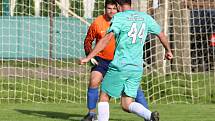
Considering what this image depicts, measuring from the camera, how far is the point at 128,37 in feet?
27.2

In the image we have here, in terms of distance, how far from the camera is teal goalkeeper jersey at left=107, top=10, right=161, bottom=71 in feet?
27.1

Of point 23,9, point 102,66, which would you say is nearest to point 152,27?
point 102,66

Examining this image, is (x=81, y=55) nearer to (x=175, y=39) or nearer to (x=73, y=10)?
(x=73, y=10)

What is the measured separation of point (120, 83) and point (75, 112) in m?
3.63

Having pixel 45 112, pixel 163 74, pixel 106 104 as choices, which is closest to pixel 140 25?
pixel 106 104

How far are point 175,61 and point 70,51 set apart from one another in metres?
2.21

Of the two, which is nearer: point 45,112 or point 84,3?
point 45,112

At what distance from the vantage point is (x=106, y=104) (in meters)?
8.60

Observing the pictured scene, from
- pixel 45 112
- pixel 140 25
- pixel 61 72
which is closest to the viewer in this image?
pixel 140 25

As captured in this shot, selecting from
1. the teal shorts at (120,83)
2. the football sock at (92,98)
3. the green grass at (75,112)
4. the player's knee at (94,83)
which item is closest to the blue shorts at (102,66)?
the player's knee at (94,83)

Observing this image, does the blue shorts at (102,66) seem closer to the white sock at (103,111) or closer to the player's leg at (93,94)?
the player's leg at (93,94)

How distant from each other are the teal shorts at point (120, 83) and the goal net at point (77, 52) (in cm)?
591

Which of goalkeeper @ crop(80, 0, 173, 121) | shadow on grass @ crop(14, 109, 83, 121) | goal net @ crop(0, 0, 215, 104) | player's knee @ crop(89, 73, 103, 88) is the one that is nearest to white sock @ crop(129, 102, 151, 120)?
goalkeeper @ crop(80, 0, 173, 121)

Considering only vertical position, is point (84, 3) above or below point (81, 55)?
above
